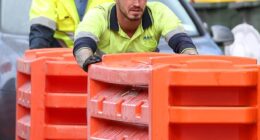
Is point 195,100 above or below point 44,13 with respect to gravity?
below

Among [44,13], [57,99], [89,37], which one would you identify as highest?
[44,13]

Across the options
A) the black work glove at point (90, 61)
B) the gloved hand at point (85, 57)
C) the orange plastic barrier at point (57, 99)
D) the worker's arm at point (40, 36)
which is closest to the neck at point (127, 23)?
the orange plastic barrier at point (57, 99)

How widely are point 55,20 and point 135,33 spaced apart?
1.61m

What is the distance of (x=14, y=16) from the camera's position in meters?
9.83

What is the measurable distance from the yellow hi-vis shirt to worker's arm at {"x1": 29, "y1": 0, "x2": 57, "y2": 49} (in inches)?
55.1

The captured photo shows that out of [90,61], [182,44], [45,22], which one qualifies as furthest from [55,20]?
[90,61]

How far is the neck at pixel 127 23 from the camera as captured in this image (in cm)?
720

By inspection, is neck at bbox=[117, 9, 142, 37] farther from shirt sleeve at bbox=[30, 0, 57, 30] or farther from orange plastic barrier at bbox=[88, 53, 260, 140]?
shirt sleeve at bbox=[30, 0, 57, 30]

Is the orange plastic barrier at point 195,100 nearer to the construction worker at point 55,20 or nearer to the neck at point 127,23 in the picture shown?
the neck at point 127,23

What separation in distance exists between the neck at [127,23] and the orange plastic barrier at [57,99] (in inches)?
14.2

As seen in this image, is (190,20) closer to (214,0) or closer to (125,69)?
(125,69)

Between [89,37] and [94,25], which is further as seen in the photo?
[94,25]

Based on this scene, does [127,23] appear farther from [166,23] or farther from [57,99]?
[57,99]

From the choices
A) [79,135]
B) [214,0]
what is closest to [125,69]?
[79,135]
